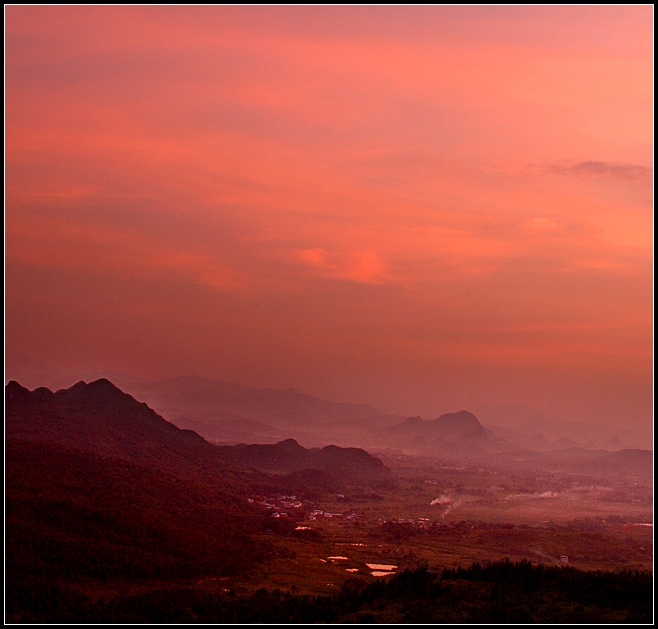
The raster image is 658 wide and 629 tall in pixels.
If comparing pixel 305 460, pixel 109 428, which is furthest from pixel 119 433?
pixel 305 460

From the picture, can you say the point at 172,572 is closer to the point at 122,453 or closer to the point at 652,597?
the point at 652,597

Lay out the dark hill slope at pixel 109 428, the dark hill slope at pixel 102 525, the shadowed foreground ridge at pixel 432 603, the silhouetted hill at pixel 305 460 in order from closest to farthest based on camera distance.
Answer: the shadowed foreground ridge at pixel 432 603, the dark hill slope at pixel 102 525, the dark hill slope at pixel 109 428, the silhouetted hill at pixel 305 460

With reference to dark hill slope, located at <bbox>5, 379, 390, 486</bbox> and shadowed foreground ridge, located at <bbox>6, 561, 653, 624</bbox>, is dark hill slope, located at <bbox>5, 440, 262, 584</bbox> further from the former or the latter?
dark hill slope, located at <bbox>5, 379, 390, 486</bbox>

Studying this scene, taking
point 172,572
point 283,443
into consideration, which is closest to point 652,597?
point 172,572

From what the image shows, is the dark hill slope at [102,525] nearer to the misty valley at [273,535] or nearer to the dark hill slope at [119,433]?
the misty valley at [273,535]

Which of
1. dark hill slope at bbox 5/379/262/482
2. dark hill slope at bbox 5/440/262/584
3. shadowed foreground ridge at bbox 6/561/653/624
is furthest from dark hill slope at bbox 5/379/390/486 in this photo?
shadowed foreground ridge at bbox 6/561/653/624

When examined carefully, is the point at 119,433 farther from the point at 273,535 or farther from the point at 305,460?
the point at 305,460

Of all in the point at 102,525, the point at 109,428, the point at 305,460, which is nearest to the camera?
the point at 102,525

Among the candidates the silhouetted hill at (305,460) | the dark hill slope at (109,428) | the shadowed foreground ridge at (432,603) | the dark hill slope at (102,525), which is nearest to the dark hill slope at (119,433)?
the dark hill slope at (109,428)
